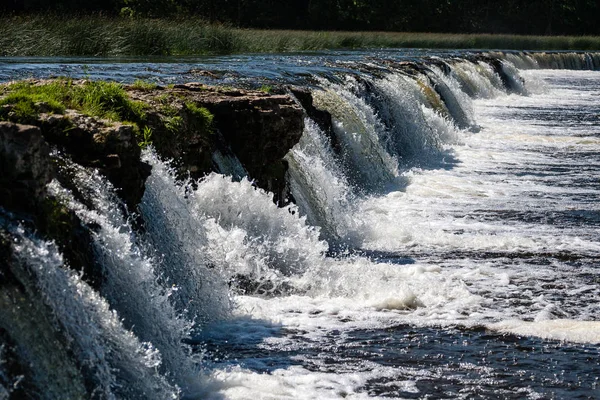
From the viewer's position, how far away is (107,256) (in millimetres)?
6465

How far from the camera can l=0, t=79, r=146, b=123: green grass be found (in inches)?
281

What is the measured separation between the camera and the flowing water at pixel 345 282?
6.66 m

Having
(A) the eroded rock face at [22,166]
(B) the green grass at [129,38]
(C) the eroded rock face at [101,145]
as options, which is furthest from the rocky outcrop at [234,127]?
(B) the green grass at [129,38]

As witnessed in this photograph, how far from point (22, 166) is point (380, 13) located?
2586 inches

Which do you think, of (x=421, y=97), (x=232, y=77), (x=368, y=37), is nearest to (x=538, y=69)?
(x=368, y=37)

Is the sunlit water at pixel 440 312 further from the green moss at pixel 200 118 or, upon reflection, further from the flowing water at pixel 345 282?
the green moss at pixel 200 118

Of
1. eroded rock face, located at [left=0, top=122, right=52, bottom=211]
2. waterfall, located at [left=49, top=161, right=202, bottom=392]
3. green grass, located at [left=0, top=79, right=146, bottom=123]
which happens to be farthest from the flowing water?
green grass, located at [left=0, top=79, right=146, bottom=123]

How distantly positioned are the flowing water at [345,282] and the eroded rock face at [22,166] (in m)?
0.32

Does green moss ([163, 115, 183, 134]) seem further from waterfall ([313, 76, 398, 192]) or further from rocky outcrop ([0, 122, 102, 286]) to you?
waterfall ([313, 76, 398, 192])

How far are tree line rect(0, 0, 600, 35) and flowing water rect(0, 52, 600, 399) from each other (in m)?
30.9

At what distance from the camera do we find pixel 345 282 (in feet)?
30.8

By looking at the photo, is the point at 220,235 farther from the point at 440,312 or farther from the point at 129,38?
the point at 129,38

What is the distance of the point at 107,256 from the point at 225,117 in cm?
446

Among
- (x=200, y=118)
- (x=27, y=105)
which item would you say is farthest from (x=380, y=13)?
(x=27, y=105)
